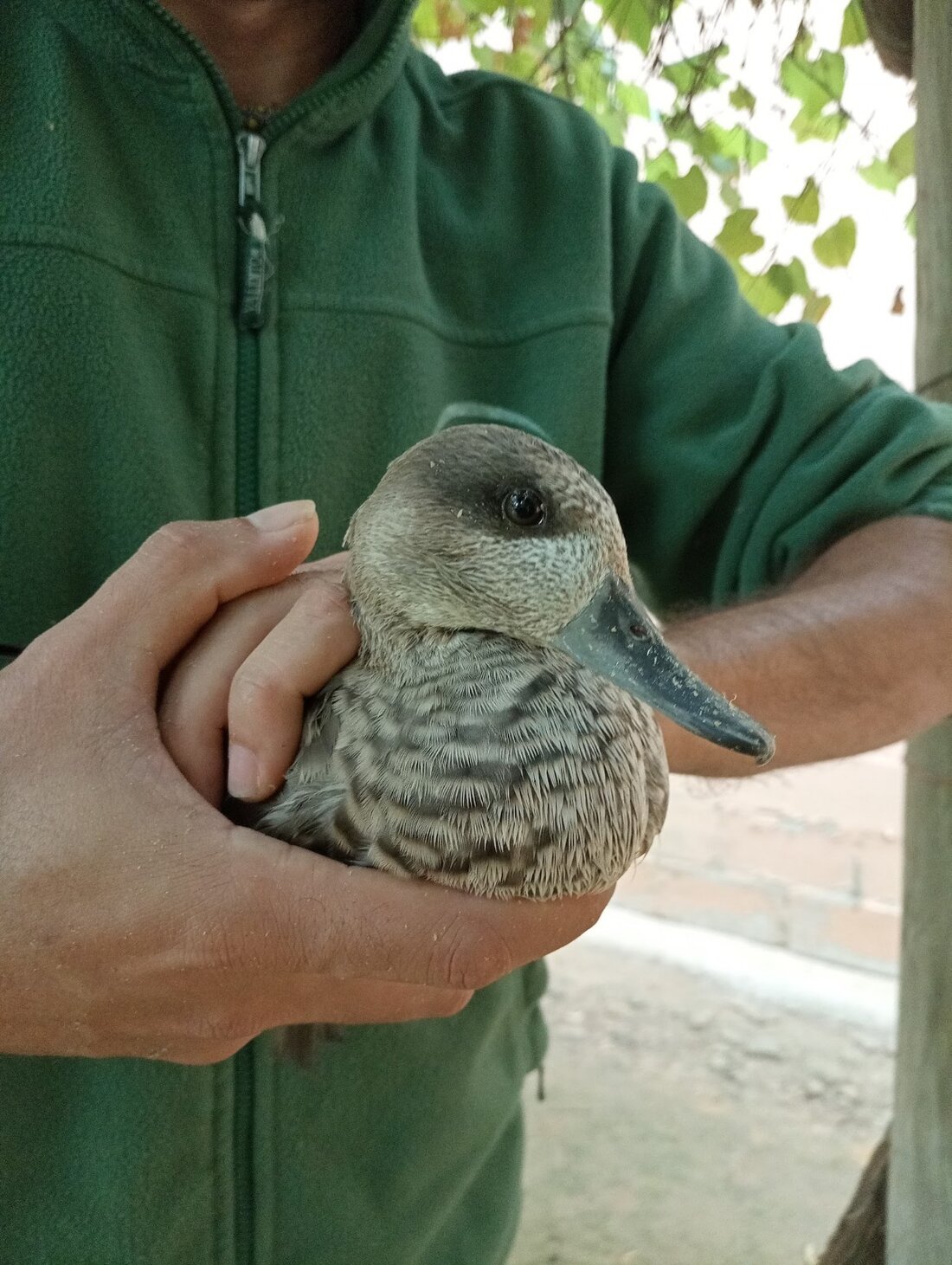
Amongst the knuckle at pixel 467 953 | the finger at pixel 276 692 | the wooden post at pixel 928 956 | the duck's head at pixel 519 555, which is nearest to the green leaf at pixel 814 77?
the wooden post at pixel 928 956

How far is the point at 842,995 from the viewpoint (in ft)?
7.43

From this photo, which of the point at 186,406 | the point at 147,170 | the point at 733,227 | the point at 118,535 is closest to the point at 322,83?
the point at 147,170

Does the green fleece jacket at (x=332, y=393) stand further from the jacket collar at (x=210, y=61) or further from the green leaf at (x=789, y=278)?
the green leaf at (x=789, y=278)

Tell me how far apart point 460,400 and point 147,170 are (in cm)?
31

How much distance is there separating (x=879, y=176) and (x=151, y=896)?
0.99 m

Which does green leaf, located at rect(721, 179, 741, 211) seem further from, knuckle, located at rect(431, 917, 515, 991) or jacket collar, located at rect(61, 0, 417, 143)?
knuckle, located at rect(431, 917, 515, 991)

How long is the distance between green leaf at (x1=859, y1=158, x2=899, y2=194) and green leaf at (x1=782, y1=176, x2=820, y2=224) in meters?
0.05

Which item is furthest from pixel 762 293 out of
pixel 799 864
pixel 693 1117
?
pixel 799 864

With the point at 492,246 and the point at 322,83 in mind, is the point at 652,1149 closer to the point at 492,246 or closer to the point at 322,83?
the point at 492,246

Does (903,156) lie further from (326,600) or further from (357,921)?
(357,921)

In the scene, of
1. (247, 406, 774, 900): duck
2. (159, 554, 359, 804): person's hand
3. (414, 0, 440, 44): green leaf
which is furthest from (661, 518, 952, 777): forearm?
(414, 0, 440, 44): green leaf

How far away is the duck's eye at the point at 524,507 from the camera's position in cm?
58

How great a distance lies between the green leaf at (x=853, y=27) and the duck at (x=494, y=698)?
56 cm

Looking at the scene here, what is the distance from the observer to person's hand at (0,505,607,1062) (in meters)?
0.54
